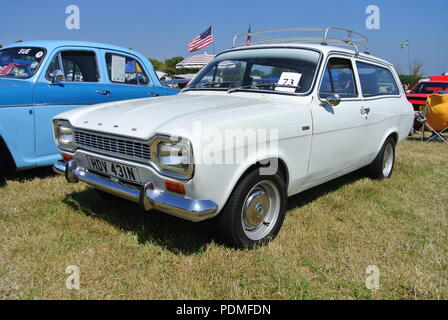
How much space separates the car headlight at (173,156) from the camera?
7.39 feet

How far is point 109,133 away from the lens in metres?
2.65

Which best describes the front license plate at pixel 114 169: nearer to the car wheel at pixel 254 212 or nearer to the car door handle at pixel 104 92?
the car wheel at pixel 254 212

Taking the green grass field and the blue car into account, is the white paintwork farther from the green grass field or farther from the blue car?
the blue car

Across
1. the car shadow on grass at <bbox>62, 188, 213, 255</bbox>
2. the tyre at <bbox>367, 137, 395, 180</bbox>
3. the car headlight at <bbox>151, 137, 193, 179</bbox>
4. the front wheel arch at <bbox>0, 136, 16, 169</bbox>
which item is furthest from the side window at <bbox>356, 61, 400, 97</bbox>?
the front wheel arch at <bbox>0, 136, 16, 169</bbox>

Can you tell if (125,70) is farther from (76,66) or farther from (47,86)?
(47,86)

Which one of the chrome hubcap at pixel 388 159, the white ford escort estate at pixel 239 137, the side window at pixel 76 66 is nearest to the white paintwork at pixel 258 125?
the white ford escort estate at pixel 239 137

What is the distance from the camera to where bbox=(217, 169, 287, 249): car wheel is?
2.58 m

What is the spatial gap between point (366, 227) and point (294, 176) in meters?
0.99

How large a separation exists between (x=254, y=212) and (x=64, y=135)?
1.79 metres

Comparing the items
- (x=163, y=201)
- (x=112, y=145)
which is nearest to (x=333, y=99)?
(x=163, y=201)

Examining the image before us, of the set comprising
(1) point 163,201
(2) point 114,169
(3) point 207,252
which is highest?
(2) point 114,169

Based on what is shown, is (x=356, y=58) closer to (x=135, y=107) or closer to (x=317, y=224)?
(x=317, y=224)

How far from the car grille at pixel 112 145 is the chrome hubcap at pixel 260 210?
0.84m

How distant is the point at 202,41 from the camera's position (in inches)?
637
